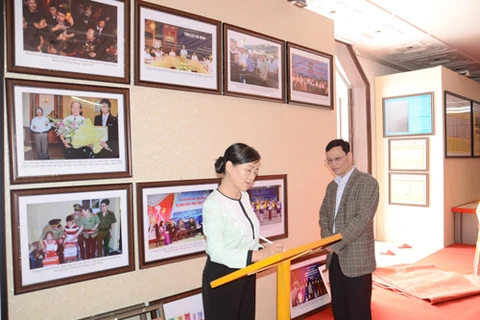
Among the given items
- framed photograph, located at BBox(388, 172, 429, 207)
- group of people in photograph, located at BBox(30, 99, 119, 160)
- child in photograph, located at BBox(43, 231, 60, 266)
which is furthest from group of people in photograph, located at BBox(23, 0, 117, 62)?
framed photograph, located at BBox(388, 172, 429, 207)

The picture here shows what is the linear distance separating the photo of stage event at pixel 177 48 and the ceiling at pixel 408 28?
6.76 ft

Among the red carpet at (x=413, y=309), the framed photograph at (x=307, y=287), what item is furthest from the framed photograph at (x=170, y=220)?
the red carpet at (x=413, y=309)

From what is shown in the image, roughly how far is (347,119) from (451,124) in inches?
70.5

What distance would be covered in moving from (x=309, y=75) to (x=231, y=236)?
78.8 inches

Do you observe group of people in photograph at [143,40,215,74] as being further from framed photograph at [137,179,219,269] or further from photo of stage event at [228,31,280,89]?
framed photograph at [137,179,219,269]

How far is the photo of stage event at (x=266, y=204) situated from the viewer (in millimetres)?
2793

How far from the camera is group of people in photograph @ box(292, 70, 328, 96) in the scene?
312cm

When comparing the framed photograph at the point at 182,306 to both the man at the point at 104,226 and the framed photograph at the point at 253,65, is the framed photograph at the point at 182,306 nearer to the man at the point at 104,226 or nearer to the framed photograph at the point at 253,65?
the man at the point at 104,226

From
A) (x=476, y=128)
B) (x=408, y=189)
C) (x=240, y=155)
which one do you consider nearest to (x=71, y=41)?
(x=240, y=155)

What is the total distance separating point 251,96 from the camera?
2.76 meters

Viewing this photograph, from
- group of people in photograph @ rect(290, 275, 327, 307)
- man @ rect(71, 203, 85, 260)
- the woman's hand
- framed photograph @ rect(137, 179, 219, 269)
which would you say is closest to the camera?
the woman's hand

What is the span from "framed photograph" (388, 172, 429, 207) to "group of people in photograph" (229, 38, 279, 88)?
3863 mm

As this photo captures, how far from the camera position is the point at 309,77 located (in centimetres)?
325

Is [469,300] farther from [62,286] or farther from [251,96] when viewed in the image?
[62,286]
